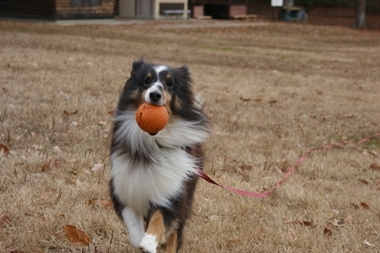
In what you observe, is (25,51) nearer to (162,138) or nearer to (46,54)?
(46,54)

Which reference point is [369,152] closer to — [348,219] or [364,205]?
[364,205]

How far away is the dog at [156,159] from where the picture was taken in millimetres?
3631

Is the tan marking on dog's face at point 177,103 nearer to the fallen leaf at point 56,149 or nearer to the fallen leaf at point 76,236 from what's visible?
the fallen leaf at point 76,236

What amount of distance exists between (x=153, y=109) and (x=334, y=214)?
2275 mm

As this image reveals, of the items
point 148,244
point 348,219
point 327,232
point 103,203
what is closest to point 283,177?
point 348,219

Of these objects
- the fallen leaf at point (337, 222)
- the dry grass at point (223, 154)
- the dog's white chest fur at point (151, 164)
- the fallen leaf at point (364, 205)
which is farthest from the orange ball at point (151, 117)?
the fallen leaf at point (364, 205)

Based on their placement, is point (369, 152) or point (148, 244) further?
point (369, 152)

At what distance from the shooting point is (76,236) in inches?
158

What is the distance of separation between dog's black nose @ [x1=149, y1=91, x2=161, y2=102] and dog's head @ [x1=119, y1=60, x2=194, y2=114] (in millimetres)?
→ 52

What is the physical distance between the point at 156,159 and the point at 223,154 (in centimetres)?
314

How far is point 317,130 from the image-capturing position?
8.45 metres

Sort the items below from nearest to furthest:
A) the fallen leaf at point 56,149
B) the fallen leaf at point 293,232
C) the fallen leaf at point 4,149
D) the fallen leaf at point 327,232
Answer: the fallen leaf at point 293,232
the fallen leaf at point 327,232
the fallen leaf at point 4,149
the fallen leaf at point 56,149

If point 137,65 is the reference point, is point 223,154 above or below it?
below

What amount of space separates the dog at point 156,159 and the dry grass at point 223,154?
0.42 meters
